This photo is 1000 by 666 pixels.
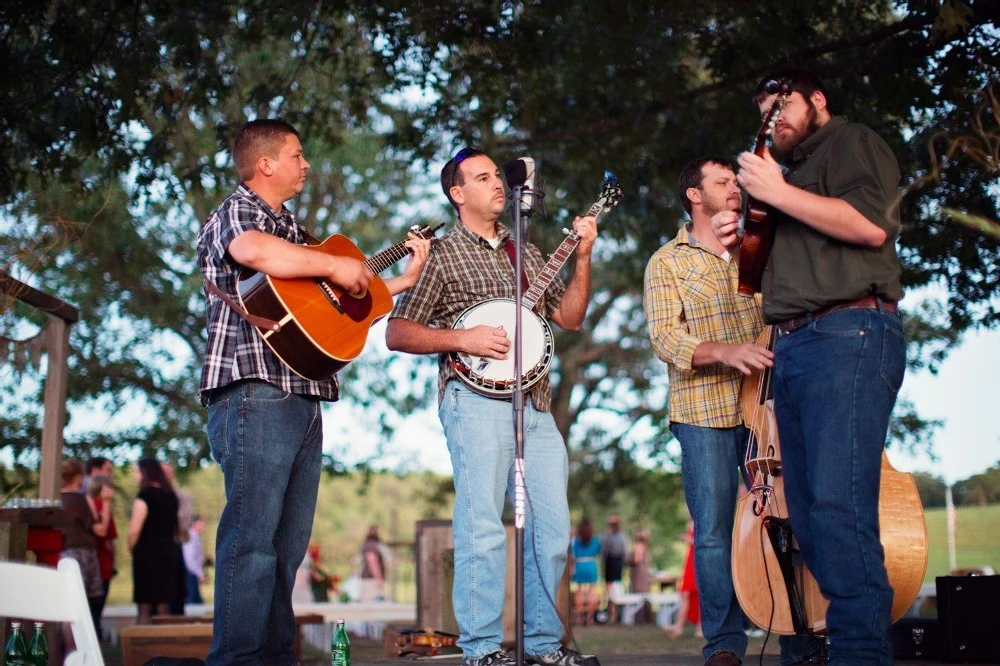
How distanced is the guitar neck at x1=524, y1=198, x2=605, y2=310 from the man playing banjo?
4cm

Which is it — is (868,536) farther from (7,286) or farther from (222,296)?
(7,286)

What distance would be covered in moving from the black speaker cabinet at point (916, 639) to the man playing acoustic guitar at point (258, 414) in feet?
10.6

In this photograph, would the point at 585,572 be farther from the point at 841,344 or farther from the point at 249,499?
the point at 841,344

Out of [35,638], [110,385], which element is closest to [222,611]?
[35,638]

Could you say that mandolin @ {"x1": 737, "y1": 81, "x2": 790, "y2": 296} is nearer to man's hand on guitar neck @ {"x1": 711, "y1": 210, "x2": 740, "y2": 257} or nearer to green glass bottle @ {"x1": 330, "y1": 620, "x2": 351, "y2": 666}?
man's hand on guitar neck @ {"x1": 711, "y1": 210, "x2": 740, "y2": 257}

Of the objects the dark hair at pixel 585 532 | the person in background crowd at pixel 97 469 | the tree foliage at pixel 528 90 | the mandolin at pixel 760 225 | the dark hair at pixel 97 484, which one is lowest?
the dark hair at pixel 585 532

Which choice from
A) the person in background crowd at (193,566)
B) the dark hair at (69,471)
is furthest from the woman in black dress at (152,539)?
the person in background crowd at (193,566)

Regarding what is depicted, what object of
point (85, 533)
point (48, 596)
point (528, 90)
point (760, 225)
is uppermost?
point (528, 90)

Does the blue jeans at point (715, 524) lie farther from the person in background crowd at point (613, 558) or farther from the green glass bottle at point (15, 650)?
the person in background crowd at point (613, 558)

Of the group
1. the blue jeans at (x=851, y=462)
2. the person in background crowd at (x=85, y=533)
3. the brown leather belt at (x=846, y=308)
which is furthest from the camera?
the person in background crowd at (x=85, y=533)

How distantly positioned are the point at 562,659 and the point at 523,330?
4.68ft

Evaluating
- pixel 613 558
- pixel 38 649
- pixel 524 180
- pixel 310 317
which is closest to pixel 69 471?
pixel 38 649

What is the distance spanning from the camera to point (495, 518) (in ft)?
16.3

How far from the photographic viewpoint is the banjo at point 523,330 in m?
5.04
